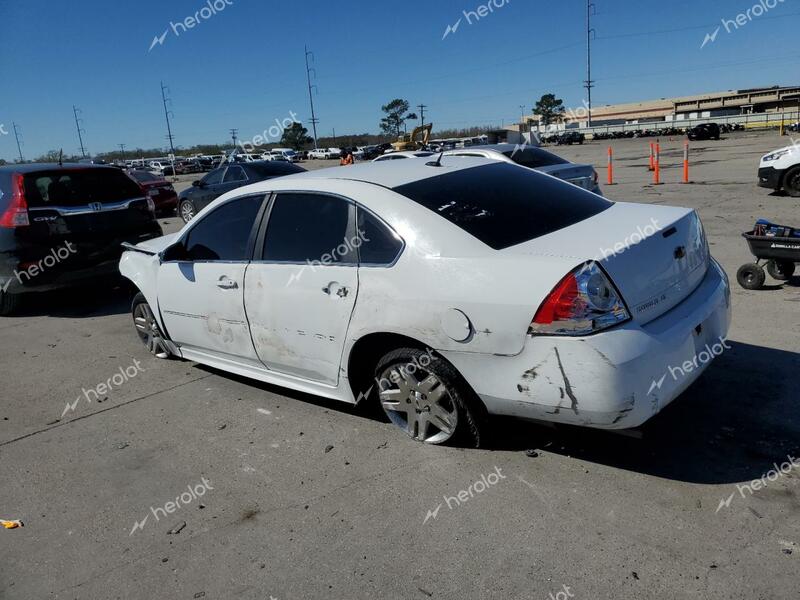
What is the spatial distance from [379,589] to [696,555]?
128cm

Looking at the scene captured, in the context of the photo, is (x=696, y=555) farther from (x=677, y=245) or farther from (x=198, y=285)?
(x=198, y=285)

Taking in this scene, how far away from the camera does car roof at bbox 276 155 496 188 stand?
12.0 feet

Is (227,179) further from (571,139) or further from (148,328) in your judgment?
(571,139)

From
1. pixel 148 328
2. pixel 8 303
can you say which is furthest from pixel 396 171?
pixel 8 303

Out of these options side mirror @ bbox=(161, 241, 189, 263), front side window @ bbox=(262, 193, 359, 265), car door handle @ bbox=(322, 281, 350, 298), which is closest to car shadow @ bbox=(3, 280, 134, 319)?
side mirror @ bbox=(161, 241, 189, 263)

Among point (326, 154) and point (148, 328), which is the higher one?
point (326, 154)

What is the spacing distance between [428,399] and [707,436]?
1.52 meters

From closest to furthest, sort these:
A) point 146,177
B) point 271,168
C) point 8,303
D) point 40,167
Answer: point 40,167, point 8,303, point 271,168, point 146,177

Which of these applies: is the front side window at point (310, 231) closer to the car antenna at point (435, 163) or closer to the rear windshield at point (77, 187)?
the car antenna at point (435, 163)

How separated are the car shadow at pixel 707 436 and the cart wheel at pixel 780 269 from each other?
2.34m

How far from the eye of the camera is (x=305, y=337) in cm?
373

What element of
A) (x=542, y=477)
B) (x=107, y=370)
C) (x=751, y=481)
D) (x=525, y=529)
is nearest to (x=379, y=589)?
(x=525, y=529)

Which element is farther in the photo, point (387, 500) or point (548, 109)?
point (548, 109)

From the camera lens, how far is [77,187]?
23.8 ft
